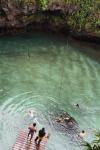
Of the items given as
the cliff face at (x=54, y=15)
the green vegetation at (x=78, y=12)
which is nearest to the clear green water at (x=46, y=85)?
the cliff face at (x=54, y=15)

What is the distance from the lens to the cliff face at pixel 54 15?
24.7 metres

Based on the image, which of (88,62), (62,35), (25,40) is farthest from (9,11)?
(88,62)

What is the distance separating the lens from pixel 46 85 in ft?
67.5

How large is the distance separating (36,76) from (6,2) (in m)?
6.12

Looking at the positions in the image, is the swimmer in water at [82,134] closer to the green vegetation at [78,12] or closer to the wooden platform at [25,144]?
the wooden platform at [25,144]

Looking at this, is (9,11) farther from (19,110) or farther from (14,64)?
(19,110)

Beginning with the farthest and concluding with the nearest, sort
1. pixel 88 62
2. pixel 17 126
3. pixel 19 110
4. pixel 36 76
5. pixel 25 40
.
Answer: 1. pixel 25 40
2. pixel 88 62
3. pixel 36 76
4. pixel 19 110
5. pixel 17 126

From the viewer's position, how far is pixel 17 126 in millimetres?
16922

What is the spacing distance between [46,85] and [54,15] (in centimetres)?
755

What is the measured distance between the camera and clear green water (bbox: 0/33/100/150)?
56.5 feet

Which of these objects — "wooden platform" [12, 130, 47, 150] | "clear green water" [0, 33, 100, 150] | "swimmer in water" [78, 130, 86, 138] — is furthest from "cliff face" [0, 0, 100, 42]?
"wooden platform" [12, 130, 47, 150]

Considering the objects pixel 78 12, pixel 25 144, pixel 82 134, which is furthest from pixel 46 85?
pixel 78 12

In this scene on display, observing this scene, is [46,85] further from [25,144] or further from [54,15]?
[54,15]

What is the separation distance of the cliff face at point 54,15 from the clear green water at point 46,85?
106cm
